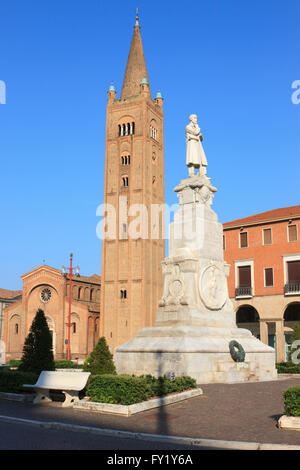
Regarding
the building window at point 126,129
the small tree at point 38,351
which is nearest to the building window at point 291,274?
the small tree at point 38,351

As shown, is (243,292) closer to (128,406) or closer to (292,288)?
(292,288)

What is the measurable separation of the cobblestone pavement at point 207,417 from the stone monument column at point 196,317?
2685 mm

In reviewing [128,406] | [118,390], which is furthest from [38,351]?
[128,406]

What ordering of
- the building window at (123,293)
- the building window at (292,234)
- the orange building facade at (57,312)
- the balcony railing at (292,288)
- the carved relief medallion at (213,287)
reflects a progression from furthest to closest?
1. the orange building facade at (57,312)
2. the building window at (123,293)
3. the building window at (292,234)
4. the balcony railing at (292,288)
5. the carved relief medallion at (213,287)

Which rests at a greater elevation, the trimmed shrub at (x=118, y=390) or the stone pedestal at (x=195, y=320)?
the stone pedestal at (x=195, y=320)

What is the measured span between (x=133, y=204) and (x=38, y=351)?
50.0 meters

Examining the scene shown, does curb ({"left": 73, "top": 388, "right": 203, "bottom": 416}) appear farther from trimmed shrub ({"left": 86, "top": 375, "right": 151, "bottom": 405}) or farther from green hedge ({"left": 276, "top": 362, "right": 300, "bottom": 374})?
green hedge ({"left": 276, "top": 362, "right": 300, "bottom": 374})

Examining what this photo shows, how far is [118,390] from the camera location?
12.0 metres

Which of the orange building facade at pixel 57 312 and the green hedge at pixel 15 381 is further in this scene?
the orange building facade at pixel 57 312

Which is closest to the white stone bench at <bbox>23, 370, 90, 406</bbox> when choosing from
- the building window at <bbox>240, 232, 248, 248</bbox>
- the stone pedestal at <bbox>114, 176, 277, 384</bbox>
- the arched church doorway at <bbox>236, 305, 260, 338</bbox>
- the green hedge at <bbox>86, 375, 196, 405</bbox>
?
the green hedge at <bbox>86, 375, 196, 405</bbox>

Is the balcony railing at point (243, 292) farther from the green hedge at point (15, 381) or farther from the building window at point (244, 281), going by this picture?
the green hedge at point (15, 381)

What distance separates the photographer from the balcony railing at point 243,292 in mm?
42781

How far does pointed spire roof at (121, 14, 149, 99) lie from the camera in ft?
240

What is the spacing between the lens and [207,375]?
1691cm
